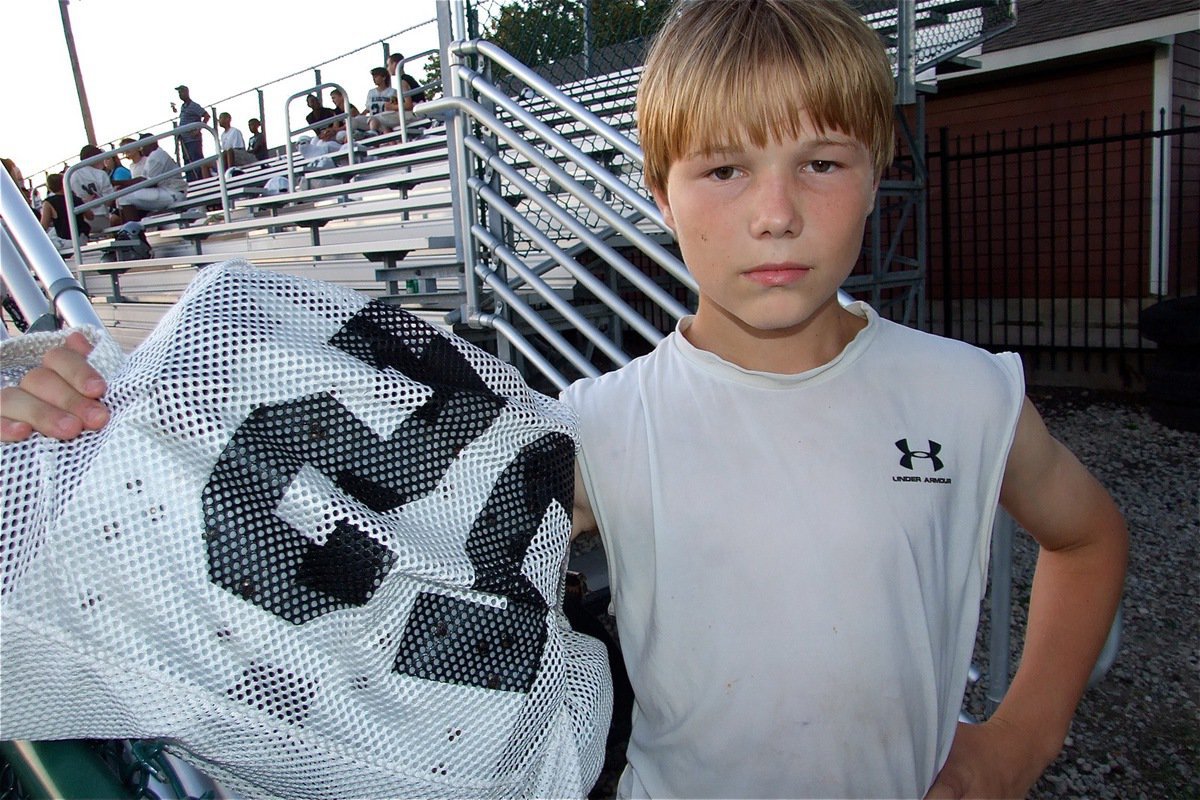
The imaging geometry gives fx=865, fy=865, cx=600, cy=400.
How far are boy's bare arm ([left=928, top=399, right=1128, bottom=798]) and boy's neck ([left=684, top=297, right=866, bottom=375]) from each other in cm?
29

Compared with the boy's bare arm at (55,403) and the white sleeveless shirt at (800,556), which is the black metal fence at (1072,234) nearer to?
the white sleeveless shirt at (800,556)

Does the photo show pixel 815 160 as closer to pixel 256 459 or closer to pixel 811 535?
pixel 811 535

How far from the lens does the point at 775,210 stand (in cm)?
102

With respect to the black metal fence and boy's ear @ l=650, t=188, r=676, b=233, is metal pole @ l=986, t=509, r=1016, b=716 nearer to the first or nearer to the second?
boy's ear @ l=650, t=188, r=676, b=233

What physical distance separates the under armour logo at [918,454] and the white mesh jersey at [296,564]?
537mm

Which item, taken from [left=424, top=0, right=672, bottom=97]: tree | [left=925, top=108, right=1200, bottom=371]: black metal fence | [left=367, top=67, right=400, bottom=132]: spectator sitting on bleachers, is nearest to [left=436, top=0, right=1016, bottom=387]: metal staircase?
[left=424, top=0, right=672, bottom=97]: tree

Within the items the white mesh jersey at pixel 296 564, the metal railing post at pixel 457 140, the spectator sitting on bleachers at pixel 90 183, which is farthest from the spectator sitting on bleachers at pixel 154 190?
the white mesh jersey at pixel 296 564

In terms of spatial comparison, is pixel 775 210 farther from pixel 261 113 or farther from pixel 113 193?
pixel 261 113

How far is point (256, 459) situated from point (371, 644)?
18 centimetres

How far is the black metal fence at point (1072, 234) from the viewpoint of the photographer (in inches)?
364

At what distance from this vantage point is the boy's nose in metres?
1.02

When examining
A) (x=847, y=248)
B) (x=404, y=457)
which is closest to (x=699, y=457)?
(x=847, y=248)

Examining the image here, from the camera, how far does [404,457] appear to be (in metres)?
0.75

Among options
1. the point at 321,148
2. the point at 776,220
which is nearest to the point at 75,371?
the point at 776,220
